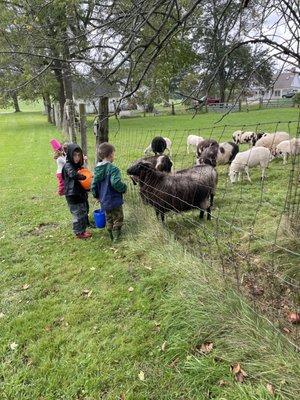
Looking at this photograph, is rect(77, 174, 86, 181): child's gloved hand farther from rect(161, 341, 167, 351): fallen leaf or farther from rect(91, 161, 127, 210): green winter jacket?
rect(161, 341, 167, 351): fallen leaf

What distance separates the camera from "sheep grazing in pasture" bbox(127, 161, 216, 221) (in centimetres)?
627

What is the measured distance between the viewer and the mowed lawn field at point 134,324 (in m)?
3.00

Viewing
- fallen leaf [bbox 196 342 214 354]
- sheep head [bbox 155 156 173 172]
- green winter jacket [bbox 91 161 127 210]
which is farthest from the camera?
sheep head [bbox 155 156 173 172]

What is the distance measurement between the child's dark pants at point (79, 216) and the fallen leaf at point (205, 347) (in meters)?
3.51

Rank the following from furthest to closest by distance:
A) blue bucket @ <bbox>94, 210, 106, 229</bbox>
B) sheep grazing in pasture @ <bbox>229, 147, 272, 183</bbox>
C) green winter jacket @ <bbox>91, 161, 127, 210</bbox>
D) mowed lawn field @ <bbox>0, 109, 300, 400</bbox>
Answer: sheep grazing in pasture @ <bbox>229, 147, 272, 183</bbox>, blue bucket @ <bbox>94, 210, 106, 229</bbox>, green winter jacket @ <bbox>91, 161, 127, 210</bbox>, mowed lawn field @ <bbox>0, 109, 300, 400</bbox>

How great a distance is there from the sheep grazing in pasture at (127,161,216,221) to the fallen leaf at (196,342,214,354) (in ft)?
10.1

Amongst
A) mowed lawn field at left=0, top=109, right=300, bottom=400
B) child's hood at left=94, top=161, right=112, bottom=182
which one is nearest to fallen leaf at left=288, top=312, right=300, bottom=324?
mowed lawn field at left=0, top=109, right=300, bottom=400

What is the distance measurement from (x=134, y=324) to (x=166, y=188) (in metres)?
2.91

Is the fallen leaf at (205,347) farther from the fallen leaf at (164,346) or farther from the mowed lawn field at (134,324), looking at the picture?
the fallen leaf at (164,346)

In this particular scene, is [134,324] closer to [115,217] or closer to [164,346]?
[164,346]

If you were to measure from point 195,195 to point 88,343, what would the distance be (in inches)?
138

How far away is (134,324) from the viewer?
383cm

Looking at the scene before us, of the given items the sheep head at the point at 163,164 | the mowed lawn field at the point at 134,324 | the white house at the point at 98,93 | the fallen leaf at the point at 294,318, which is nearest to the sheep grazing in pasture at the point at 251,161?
the sheep head at the point at 163,164

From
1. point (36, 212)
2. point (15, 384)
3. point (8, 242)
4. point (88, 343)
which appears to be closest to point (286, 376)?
point (88, 343)
